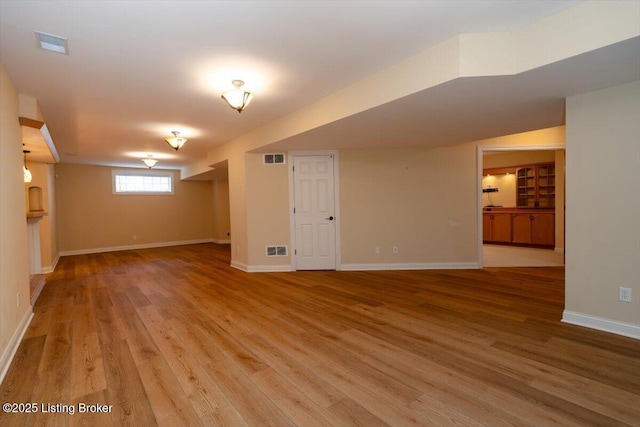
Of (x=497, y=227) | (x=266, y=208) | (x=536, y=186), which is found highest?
(x=536, y=186)

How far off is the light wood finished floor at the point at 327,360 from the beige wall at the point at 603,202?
377 mm

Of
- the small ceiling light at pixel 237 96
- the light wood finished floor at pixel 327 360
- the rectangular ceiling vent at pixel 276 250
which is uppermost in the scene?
the small ceiling light at pixel 237 96

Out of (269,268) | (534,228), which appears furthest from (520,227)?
(269,268)

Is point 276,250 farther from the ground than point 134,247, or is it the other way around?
point 276,250

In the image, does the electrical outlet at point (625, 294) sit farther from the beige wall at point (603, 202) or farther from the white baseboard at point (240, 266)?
the white baseboard at point (240, 266)

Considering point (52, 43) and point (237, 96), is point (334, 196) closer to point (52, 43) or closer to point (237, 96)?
point (237, 96)

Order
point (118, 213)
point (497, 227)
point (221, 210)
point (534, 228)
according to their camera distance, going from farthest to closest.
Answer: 1. point (221, 210)
2. point (118, 213)
3. point (497, 227)
4. point (534, 228)

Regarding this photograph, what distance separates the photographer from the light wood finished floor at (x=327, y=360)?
1728 mm

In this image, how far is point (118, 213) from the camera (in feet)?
28.8

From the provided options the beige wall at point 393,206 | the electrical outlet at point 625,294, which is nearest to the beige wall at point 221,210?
the beige wall at point 393,206

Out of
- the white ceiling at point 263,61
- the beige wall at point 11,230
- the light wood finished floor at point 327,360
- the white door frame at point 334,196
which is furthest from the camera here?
the white door frame at point 334,196

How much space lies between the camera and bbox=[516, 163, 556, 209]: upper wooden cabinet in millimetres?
7359

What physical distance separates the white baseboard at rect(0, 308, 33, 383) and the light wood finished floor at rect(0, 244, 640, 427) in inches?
2.4

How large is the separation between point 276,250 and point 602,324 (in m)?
4.53
